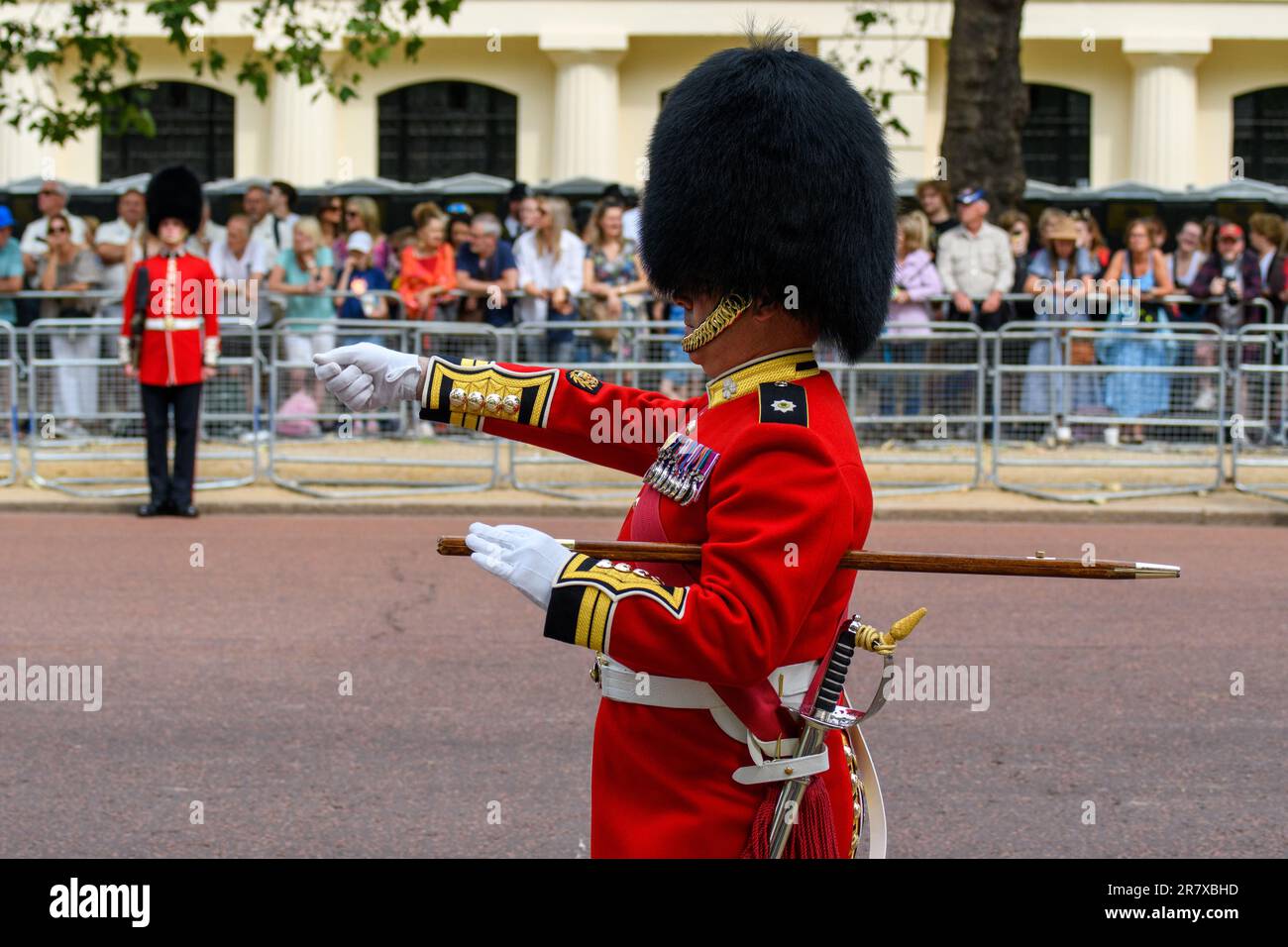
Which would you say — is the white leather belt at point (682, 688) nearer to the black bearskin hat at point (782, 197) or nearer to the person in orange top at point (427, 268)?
the black bearskin hat at point (782, 197)

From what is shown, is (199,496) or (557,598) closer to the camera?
(557,598)

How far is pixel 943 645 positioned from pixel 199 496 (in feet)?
20.9

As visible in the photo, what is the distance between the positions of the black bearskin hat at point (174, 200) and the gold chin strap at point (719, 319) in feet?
32.2

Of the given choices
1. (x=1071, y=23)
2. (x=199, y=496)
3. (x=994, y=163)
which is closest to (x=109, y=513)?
(x=199, y=496)

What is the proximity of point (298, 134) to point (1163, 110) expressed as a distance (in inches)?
490

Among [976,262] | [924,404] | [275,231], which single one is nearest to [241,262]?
[275,231]

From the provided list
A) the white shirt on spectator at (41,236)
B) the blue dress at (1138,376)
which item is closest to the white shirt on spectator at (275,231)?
the white shirt on spectator at (41,236)

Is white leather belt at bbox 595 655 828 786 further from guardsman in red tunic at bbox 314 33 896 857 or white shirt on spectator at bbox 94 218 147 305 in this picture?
white shirt on spectator at bbox 94 218 147 305

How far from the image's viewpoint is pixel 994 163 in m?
16.9

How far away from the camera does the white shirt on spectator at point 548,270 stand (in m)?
14.2

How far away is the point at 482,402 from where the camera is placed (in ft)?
11.0

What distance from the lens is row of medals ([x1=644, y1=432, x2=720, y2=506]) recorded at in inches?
114

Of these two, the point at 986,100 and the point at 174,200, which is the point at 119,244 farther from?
the point at 986,100
